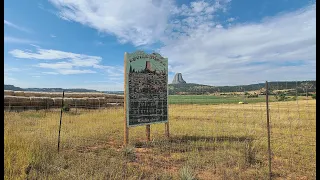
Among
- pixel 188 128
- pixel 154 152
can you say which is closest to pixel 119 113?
pixel 188 128

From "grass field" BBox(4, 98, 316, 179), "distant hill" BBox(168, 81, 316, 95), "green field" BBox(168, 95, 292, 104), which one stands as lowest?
"grass field" BBox(4, 98, 316, 179)

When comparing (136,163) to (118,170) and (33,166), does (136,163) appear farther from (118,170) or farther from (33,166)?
(33,166)

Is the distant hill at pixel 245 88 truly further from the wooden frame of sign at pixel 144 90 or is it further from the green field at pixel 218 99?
the wooden frame of sign at pixel 144 90

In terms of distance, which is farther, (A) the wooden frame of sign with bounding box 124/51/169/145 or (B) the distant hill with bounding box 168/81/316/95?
(A) the wooden frame of sign with bounding box 124/51/169/145

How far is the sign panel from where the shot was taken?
769 cm

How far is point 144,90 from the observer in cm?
804

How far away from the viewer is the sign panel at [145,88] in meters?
7.69

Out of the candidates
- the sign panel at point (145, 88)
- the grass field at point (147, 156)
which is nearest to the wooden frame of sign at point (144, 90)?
the sign panel at point (145, 88)

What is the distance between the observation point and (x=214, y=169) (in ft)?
16.9

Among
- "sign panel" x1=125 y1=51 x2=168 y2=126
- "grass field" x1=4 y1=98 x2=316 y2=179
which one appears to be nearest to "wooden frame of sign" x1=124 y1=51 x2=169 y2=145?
"sign panel" x1=125 y1=51 x2=168 y2=126

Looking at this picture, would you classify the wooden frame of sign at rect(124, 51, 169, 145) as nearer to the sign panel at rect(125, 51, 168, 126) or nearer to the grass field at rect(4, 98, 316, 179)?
the sign panel at rect(125, 51, 168, 126)

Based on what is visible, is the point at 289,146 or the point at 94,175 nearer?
A: the point at 94,175

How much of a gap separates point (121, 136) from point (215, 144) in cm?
334

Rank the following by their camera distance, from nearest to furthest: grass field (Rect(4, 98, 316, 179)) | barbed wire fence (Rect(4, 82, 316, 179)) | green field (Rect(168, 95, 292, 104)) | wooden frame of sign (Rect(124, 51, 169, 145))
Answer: grass field (Rect(4, 98, 316, 179)) < barbed wire fence (Rect(4, 82, 316, 179)) < green field (Rect(168, 95, 292, 104)) < wooden frame of sign (Rect(124, 51, 169, 145))
